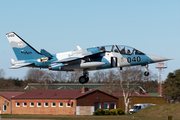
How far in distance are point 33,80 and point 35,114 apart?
1708 inches

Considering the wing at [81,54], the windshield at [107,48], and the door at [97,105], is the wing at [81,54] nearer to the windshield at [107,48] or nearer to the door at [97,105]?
the windshield at [107,48]

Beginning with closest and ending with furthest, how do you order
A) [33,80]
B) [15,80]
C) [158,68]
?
1. [158,68]
2. [33,80]
3. [15,80]

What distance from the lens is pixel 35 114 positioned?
255ft

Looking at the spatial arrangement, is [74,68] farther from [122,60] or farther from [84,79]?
[122,60]

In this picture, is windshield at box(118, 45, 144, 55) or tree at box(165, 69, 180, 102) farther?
tree at box(165, 69, 180, 102)

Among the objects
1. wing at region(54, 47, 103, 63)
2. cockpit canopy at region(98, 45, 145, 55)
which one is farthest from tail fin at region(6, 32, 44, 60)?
cockpit canopy at region(98, 45, 145, 55)

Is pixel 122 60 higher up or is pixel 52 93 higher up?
pixel 122 60

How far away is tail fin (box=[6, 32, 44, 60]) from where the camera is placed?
37.2 meters

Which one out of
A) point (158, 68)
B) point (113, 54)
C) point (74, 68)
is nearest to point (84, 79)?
point (74, 68)

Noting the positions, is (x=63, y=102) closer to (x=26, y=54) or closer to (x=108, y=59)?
(x=26, y=54)

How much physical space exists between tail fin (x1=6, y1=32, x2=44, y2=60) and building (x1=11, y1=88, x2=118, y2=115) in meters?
40.5

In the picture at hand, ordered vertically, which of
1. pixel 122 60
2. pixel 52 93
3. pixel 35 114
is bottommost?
pixel 35 114

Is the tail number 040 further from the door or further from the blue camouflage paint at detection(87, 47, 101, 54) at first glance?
the door

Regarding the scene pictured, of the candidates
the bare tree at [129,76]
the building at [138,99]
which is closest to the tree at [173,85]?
the building at [138,99]
